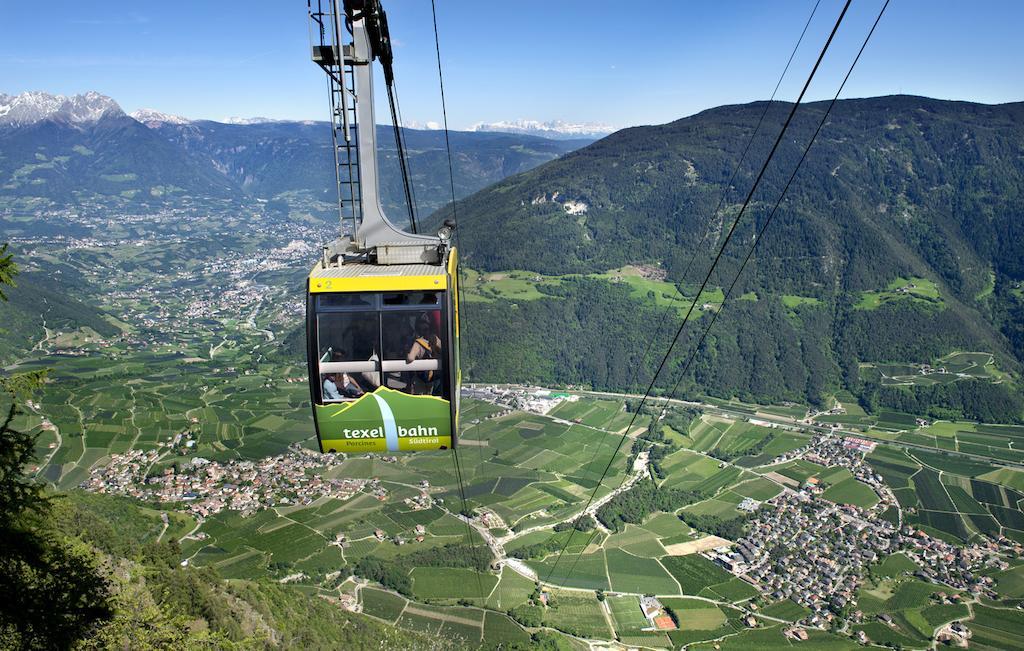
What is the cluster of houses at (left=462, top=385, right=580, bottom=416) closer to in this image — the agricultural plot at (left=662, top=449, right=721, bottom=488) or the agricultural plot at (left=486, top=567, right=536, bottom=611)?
the agricultural plot at (left=662, top=449, right=721, bottom=488)

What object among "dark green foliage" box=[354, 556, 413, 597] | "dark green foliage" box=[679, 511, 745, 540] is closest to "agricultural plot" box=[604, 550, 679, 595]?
"dark green foliage" box=[679, 511, 745, 540]

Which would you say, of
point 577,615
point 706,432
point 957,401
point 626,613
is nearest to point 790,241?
point 957,401

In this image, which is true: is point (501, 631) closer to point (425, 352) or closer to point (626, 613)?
point (626, 613)

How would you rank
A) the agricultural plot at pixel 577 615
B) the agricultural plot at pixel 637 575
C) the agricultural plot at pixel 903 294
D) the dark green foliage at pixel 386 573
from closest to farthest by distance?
1. the agricultural plot at pixel 577 615
2. the dark green foliage at pixel 386 573
3. the agricultural plot at pixel 637 575
4. the agricultural plot at pixel 903 294

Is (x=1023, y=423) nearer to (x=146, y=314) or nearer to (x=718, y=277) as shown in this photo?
(x=718, y=277)

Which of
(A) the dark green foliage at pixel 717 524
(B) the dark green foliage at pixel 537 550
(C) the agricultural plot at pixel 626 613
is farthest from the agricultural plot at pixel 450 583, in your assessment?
(A) the dark green foliage at pixel 717 524

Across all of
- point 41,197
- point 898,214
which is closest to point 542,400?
point 898,214

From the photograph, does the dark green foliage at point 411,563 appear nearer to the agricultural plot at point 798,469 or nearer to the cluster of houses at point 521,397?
the cluster of houses at point 521,397
